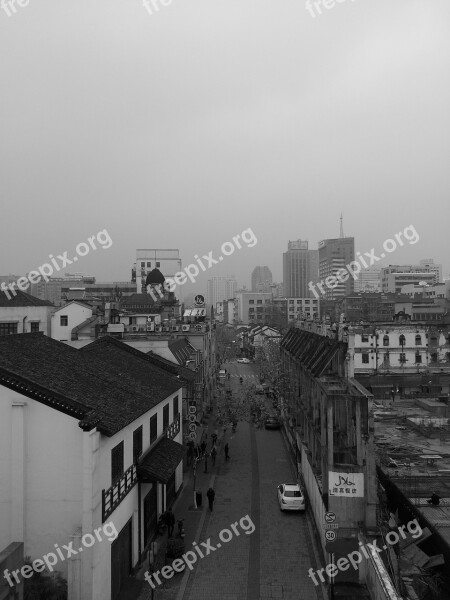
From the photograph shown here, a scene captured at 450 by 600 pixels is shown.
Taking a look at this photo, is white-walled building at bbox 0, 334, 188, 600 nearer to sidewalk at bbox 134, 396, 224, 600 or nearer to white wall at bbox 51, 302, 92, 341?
sidewalk at bbox 134, 396, 224, 600

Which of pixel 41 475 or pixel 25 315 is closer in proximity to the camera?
pixel 41 475

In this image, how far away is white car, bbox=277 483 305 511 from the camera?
22.1 metres

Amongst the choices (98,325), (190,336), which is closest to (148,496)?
(98,325)

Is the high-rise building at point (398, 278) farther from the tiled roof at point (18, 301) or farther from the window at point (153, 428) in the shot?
the window at point (153, 428)

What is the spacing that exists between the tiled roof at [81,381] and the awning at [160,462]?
192 cm

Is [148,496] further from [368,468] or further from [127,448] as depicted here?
[368,468]

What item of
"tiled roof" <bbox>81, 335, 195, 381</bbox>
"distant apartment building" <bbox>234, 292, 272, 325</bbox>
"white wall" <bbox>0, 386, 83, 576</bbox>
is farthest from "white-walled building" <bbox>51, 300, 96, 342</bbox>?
"distant apartment building" <bbox>234, 292, 272, 325</bbox>

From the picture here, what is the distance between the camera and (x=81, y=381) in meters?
16.9

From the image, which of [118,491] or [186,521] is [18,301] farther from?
[118,491]

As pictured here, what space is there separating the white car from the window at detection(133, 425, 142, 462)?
24.0 ft

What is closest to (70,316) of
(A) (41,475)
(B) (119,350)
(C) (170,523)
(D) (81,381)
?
(B) (119,350)

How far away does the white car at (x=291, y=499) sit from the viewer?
2212 cm

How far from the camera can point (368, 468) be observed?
16.5 metres

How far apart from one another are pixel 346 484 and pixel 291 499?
6216mm
